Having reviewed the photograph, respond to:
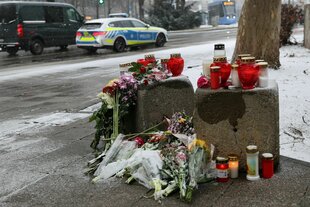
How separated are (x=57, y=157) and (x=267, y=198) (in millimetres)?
2613

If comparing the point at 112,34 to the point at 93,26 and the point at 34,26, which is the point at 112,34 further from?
the point at 34,26

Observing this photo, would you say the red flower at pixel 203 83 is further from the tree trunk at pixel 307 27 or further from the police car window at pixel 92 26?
the police car window at pixel 92 26

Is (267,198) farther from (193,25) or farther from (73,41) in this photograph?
(193,25)

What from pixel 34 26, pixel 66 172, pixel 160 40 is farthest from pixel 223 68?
pixel 160 40

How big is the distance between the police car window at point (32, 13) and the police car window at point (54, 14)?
0.30 metres

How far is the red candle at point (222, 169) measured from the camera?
14.4ft

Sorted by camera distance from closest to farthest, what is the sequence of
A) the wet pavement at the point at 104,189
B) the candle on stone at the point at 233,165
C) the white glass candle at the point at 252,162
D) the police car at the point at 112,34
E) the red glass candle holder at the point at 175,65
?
the wet pavement at the point at 104,189, the white glass candle at the point at 252,162, the candle on stone at the point at 233,165, the red glass candle holder at the point at 175,65, the police car at the point at 112,34

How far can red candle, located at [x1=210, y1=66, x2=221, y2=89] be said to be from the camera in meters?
4.57

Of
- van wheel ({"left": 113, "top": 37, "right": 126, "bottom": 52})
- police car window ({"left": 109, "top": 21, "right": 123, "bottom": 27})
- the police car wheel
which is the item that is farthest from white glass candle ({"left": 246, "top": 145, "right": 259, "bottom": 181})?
the police car wheel

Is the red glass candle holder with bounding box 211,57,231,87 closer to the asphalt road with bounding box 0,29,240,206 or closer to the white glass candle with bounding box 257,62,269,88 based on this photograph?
the white glass candle with bounding box 257,62,269,88

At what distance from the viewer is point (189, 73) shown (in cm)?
1091

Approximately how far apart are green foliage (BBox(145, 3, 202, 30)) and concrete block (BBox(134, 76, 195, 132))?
123 ft

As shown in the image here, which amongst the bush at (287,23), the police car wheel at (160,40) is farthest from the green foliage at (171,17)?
the bush at (287,23)

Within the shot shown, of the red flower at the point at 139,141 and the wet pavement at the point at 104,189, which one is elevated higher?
the red flower at the point at 139,141
